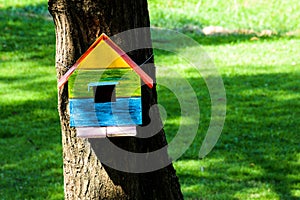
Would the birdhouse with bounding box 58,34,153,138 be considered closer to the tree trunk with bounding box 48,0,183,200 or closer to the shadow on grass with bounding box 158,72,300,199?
the tree trunk with bounding box 48,0,183,200

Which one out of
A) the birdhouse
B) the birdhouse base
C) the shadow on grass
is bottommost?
the shadow on grass

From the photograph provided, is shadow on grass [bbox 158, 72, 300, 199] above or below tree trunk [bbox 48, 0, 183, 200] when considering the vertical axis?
below

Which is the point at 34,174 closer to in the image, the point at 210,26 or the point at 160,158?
the point at 160,158

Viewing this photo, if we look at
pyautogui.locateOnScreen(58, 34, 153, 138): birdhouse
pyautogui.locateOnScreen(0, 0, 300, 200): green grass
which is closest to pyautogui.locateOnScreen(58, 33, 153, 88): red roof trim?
pyautogui.locateOnScreen(58, 34, 153, 138): birdhouse

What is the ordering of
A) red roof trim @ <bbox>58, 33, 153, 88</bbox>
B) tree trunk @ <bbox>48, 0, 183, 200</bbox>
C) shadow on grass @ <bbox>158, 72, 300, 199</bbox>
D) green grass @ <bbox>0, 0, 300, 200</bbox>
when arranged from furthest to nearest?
green grass @ <bbox>0, 0, 300, 200</bbox>, shadow on grass @ <bbox>158, 72, 300, 199</bbox>, tree trunk @ <bbox>48, 0, 183, 200</bbox>, red roof trim @ <bbox>58, 33, 153, 88</bbox>

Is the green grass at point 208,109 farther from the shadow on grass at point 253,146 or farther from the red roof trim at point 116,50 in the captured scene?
the red roof trim at point 116,50

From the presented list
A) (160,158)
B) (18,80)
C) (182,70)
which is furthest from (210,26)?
(160,158)

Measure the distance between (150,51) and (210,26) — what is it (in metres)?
10.0

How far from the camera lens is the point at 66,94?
3.78 meters

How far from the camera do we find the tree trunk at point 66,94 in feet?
12.1

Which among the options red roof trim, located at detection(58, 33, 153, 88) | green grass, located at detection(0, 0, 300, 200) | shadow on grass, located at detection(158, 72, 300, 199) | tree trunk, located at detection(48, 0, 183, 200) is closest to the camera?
red roof trim, located at detection(58, 33, 153, 88)

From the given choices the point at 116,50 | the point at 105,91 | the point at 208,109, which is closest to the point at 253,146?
the point at 208,109

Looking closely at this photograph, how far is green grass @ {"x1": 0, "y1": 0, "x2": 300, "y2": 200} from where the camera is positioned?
6.13 metres

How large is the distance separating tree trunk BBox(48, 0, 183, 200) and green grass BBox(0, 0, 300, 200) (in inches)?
77.7
